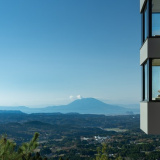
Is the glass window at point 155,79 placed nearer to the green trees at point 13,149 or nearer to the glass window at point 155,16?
the glass window at point 155,16

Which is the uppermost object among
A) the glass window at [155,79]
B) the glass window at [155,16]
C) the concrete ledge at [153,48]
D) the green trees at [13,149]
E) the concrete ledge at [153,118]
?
the glass window at [155,16]

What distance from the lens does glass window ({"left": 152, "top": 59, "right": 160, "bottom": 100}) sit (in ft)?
17.5

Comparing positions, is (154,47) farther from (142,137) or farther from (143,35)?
(142,137)

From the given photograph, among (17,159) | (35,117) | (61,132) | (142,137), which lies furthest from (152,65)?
(35,117)

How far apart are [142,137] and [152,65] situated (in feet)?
291

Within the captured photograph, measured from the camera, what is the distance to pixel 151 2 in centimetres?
563

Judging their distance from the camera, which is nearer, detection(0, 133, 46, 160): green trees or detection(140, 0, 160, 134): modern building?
detection(0, 133, 46, 160): green trees

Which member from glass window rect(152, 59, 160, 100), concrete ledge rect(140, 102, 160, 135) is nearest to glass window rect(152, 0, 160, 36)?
glass window rect(152, 59, 160, 100)

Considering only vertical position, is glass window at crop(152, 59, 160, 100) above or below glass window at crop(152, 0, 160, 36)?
below

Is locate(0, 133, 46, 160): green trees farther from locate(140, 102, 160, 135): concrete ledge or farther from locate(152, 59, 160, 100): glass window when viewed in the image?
locate(152, 59, 160, 100): glass window

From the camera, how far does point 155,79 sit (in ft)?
17.8

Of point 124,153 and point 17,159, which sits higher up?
point 17,159

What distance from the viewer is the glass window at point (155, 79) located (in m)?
5.33

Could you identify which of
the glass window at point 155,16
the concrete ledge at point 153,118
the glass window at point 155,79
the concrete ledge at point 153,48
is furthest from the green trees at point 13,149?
the glass window at point 155,16
